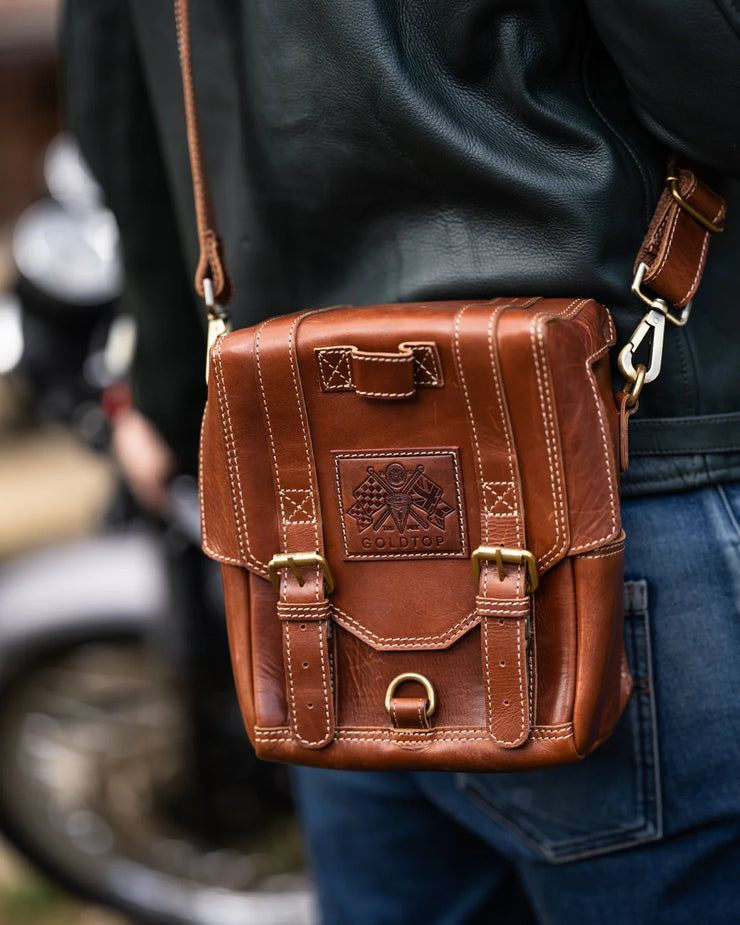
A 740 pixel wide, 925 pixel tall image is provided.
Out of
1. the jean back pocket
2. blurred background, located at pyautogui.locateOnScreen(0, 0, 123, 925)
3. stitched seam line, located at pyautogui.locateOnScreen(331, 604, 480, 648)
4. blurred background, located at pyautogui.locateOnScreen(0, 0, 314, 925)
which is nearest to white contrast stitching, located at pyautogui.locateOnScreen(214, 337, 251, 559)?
stitched seam line, located at pyautogui.locateOnScreen(331, 604, 480, 648)

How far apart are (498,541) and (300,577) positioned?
19 centimetres

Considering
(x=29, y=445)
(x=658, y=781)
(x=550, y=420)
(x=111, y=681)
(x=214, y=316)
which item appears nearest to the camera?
(x=550, y=420)

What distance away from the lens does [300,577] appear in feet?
2.96

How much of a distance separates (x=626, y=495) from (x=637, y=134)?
0.32 metres

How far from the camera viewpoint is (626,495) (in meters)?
0.91

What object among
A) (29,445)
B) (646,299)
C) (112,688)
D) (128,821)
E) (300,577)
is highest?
(646,299)

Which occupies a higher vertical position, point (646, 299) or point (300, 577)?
point (646, 299)

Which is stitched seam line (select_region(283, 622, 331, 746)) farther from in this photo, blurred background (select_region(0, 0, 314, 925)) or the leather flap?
blurred background (select_region(0, 0, 314, 925))

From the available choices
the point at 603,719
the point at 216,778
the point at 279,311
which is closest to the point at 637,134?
the point at 279,311

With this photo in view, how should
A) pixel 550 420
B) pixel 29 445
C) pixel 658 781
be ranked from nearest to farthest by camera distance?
pixel 550 420 → pixel 658 781 → pixel 29 445

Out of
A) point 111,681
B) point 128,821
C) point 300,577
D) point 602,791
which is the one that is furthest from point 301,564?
point 128,821

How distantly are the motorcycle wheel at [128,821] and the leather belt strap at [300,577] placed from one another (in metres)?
1.36

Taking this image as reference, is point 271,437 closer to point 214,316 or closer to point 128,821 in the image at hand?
point 214,316

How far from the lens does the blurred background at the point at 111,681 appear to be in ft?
6.55
